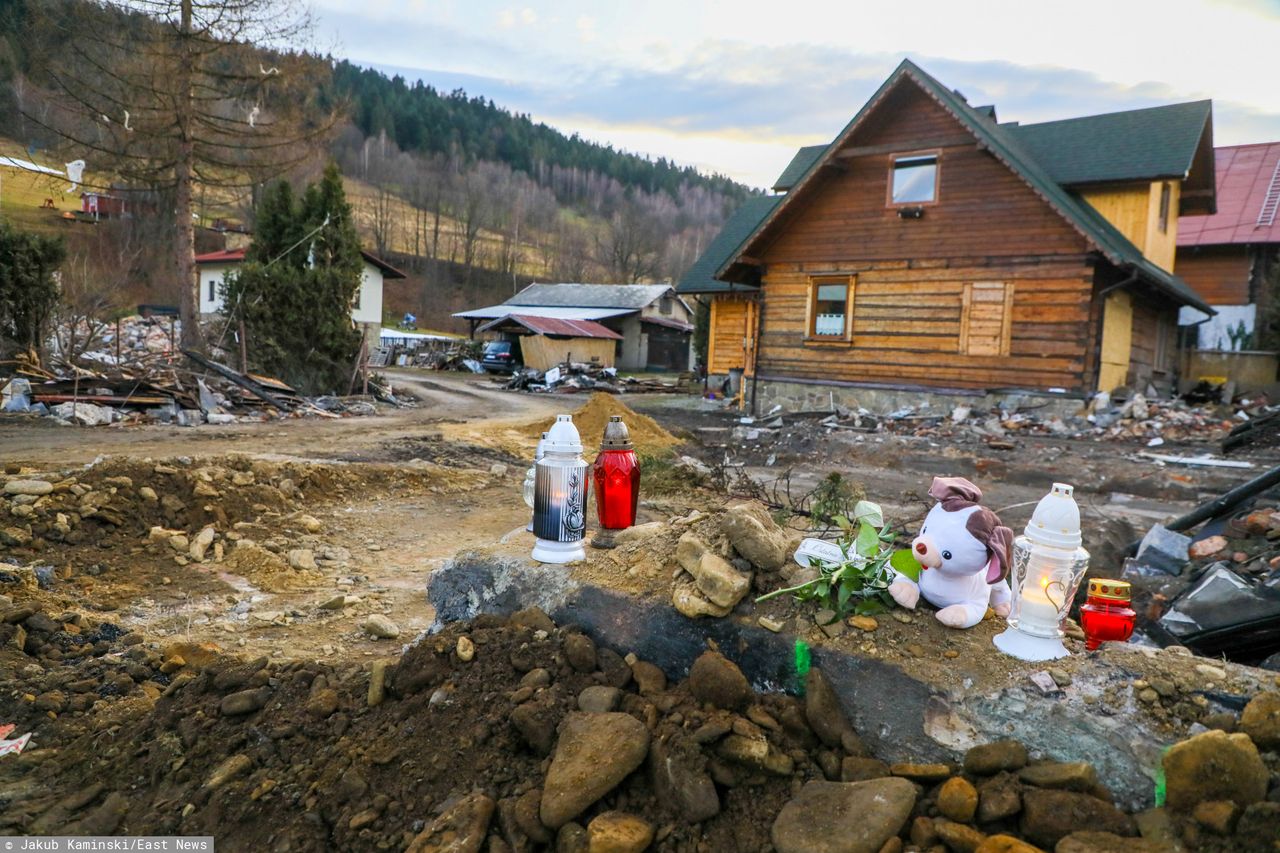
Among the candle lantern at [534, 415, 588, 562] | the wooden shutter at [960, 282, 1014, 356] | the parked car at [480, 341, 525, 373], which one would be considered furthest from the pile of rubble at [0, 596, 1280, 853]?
the parked car at [480, 341, 525, 373]

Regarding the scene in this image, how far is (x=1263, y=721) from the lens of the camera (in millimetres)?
1771

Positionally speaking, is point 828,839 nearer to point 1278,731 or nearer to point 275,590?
point 1278,731

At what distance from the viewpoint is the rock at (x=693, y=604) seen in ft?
8.23

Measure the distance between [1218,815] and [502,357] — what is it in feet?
109

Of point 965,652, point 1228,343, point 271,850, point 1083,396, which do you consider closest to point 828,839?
point 965,652

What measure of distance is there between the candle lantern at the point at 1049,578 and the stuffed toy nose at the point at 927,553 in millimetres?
248

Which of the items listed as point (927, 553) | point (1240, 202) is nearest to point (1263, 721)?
point (927, 553)

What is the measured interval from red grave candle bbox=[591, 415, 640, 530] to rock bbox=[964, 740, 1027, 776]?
5.58 ft

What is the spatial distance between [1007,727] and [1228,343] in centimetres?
2791

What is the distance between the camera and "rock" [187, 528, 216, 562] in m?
5.56

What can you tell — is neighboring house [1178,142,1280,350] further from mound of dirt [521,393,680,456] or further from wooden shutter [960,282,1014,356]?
mound of dirt [521,393,680,456]

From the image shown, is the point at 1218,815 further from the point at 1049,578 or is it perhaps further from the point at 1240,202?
the point at 1240,202

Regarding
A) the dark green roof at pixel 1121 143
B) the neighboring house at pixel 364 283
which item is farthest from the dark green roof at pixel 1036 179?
the neighboring house at pixel 364 283

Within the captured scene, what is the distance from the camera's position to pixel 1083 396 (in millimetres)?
13805
